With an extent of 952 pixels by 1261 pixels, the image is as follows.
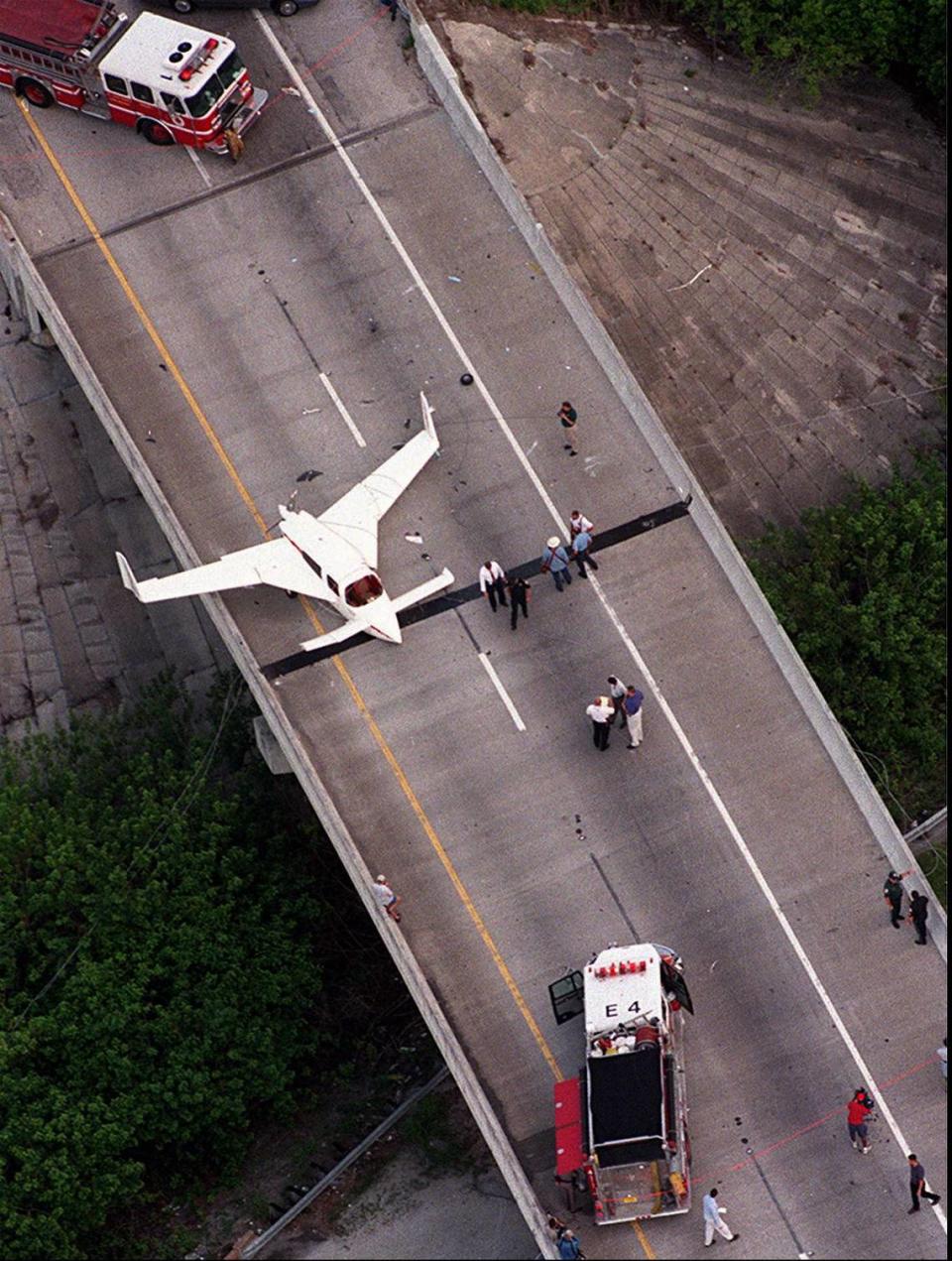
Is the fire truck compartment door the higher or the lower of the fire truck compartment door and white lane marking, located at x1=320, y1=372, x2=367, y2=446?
the lower

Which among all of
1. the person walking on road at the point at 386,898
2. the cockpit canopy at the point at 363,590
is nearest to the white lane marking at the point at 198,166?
the cockpit canopy at the point at 363,590

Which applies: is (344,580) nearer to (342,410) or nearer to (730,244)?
(342,410)

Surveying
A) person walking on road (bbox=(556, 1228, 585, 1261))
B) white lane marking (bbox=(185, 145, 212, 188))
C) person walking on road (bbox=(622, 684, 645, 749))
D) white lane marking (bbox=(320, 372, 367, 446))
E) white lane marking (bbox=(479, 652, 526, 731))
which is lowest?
person walking on road (bbox=(556, 1228, 585, 1261))

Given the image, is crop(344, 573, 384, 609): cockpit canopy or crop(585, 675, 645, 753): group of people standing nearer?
crop(585, 675, 645, 753): group of people standing

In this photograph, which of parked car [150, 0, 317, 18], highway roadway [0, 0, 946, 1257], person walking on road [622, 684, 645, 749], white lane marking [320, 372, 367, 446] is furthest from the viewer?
parked car [150, 0, 317, 18]

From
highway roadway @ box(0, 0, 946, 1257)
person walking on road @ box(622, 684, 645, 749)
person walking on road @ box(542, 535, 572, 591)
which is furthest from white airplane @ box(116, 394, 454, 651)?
person walking on road @ box(622, 684, 645, 749)

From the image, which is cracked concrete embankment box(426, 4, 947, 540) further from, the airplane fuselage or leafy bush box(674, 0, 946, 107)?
the airplane fuselage

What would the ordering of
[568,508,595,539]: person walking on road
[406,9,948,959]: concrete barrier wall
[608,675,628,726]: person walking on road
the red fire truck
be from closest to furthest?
1. [406,9,948,959]: concrete barrier wall
2. [608,675,628,726]: person walking on road
3. [568,508,595,539]: person walking on road
4. the red fire truck
